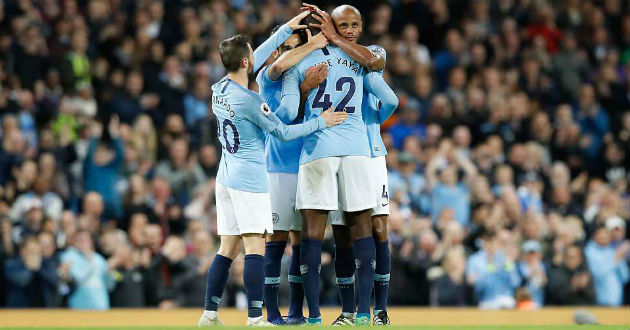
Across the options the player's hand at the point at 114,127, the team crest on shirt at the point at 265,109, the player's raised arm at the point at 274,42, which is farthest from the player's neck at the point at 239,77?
the player's hand at the point at 114,127

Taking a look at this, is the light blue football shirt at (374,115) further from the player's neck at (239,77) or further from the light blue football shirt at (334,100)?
the player's neck at (239,77)

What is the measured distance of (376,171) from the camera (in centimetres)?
967

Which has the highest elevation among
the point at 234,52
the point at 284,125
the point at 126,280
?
the point at 234,52

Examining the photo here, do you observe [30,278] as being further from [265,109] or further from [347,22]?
[347,22]

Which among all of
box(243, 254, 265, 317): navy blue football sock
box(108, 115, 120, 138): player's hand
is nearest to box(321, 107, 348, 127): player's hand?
box(243, 254, 265, 317): navy blue football sock

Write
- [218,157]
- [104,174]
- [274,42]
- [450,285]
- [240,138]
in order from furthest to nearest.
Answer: [218,157]
[104,174]
[450,285]
[274,42]
[240,138]

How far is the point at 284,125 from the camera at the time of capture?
362 inches

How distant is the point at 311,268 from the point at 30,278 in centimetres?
591

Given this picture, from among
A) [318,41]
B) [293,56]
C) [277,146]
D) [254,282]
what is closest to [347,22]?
[318,41]

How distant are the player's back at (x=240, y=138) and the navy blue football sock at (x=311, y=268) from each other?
0.59 metres

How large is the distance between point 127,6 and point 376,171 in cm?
970

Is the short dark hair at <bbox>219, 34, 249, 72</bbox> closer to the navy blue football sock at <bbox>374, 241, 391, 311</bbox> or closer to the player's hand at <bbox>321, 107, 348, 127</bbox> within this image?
the player's hand at <bbox>321, 107, 348, 127</bbox>

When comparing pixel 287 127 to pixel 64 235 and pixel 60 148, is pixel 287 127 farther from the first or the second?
pixel 60 148

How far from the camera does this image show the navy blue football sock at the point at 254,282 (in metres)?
9.12
